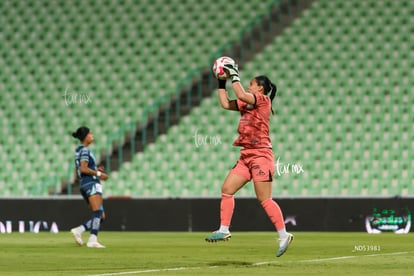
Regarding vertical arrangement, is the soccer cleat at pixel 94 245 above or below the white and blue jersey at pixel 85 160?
below

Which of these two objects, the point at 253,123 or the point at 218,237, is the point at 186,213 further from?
the point at 218,237

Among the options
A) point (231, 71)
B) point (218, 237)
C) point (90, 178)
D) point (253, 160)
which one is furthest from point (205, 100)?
point (218, 237)

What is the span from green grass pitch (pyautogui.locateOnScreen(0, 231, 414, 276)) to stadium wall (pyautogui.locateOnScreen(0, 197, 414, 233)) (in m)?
1.65

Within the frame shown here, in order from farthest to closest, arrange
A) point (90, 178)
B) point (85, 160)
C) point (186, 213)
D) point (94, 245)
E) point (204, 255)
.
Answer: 1. point (186, 213)
2. point (90, 178)
3. point (85, 160)
4. point (94, 245)
5. point (204, 255)

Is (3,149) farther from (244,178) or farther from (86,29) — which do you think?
(244,178)

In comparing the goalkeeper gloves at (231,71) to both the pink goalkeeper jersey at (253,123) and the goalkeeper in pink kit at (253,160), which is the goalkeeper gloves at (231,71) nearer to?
the goalkeeper in pink kit at (253,160)

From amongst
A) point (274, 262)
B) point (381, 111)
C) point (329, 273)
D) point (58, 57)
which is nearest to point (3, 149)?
point (58, 57)

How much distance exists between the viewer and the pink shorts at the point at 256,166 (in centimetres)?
1178

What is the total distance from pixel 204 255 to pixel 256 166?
98.3 inches

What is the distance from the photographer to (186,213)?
22234 mm

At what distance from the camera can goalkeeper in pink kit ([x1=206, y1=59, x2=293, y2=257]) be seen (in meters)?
11.8

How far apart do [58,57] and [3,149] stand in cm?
315

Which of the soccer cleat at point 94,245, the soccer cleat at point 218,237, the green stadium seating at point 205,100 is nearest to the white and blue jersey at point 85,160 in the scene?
the soccer cleat at point 94,245

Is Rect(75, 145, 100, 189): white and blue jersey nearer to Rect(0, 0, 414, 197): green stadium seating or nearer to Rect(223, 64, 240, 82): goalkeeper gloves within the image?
Rect(223, 64, 240, 82): goalkeeper gloves
